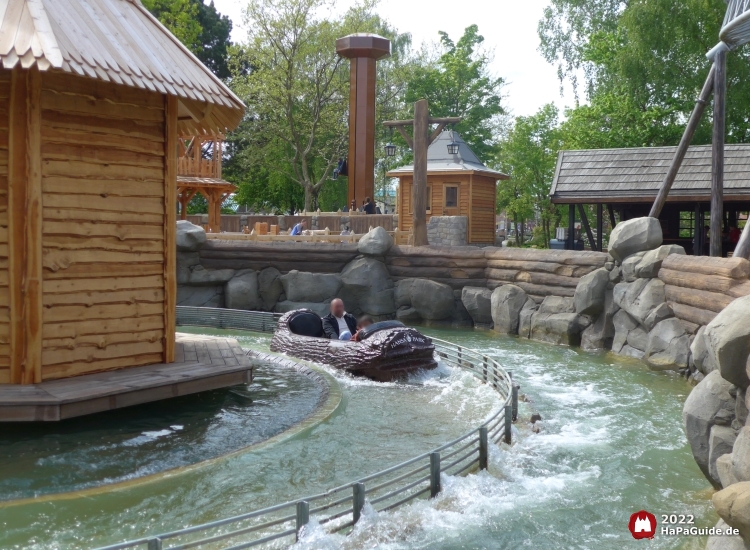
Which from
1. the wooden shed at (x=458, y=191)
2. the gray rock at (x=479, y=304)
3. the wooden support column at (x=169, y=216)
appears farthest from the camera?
the wooden shed at (x=458, y=191)

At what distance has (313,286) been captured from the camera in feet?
65.0

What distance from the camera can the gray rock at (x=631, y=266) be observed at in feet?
50.0

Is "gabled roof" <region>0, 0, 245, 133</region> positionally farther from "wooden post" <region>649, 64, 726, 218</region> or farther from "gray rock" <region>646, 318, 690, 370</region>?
"wooden post" <region>649, 64, 726, 218</region>

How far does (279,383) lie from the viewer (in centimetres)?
1088

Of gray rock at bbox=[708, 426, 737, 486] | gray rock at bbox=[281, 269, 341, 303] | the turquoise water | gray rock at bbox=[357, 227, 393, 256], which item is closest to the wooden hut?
gray rock at bbox=[357, 227, 393, 256]

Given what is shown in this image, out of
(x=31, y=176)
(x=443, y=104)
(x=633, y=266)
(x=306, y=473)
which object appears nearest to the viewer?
(x=306, y=473)

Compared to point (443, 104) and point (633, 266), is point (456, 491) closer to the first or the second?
point (633, 266)

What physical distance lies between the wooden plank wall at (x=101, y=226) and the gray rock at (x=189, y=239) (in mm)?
10990

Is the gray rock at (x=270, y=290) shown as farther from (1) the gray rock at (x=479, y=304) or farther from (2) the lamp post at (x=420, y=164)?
(1) the gray rock at (x=479, y=304)

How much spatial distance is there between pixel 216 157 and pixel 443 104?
50.7ft

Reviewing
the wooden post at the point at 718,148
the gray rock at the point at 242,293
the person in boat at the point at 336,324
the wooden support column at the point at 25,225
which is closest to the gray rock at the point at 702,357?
the person in boat at the point at 336,324

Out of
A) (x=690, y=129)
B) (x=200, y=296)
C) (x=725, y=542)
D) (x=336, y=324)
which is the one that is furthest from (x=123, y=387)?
(x=690, y=129)

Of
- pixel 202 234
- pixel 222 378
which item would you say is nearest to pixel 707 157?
pixel 202 234

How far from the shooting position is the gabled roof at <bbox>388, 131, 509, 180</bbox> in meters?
29.8
